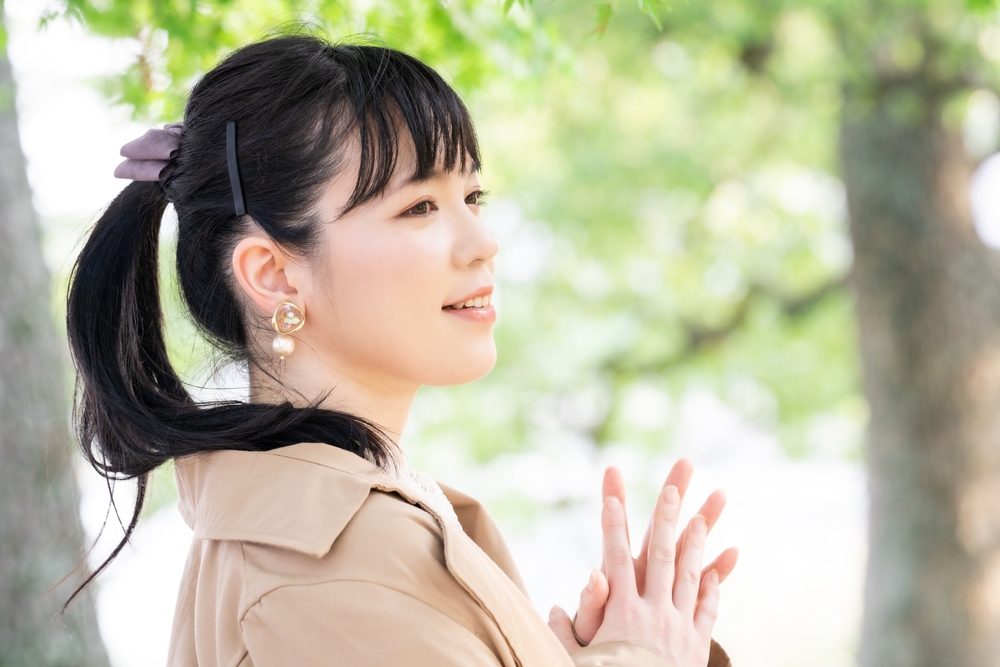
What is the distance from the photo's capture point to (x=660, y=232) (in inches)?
292

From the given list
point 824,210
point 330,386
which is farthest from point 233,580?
point 824,210

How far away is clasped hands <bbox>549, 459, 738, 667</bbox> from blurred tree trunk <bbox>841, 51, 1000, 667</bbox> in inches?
142

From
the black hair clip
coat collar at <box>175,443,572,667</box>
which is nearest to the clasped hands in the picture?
coat collar at <box>175,443,572,667</box>

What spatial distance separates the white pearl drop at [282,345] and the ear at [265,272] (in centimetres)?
5

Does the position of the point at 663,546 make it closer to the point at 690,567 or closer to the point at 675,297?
the point at 690,567

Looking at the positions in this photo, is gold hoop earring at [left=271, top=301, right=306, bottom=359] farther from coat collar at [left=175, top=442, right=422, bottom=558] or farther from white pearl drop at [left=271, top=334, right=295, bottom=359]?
coat collar at [left=175, top=442, right=422, bottom=558]

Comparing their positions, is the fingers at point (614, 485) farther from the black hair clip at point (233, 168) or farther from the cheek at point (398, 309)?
the black hair clip at point (233, 168)

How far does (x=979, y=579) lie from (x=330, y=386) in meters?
4.33

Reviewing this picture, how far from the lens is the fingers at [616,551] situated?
5.37ft

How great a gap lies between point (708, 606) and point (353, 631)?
79cm

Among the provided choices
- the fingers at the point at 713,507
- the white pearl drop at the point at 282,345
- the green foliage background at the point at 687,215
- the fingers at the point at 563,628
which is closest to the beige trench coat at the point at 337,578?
the white pearl drop at the point at 282,345

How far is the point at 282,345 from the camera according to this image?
155 centimetres

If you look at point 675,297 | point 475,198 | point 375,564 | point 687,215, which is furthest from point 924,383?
point 375,564

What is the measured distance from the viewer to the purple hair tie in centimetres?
168
